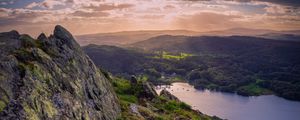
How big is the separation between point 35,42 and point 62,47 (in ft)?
7.79

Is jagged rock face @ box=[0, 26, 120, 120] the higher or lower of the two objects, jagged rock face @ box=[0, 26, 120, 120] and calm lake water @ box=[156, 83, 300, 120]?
the higher

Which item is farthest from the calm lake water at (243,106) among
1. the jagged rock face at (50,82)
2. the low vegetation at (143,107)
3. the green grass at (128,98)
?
the jagged rock face at (50,82)

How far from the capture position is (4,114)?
46.5 ft

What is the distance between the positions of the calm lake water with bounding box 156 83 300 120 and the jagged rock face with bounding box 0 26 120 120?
404 ft

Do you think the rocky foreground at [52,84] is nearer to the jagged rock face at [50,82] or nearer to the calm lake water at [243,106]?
the jagged rock face at [50,82]

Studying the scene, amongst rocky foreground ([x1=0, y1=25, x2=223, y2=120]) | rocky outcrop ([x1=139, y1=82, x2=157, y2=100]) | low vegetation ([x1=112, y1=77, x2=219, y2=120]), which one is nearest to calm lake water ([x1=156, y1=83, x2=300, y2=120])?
rocky outcrop ([x1=139, y1=82, x2=157, y2=100])

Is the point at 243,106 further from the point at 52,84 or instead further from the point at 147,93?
the point at 52,84

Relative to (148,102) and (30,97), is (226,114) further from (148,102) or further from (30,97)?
(30,97)

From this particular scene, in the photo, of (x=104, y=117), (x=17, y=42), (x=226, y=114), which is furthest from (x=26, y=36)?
(x=226, y=114)

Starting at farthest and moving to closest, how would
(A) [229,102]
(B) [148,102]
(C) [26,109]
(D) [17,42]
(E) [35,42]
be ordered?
(A) [229,102] < (B) [148,102] < (E) [35,42] < (D) [17,42] < (C) [26,109]

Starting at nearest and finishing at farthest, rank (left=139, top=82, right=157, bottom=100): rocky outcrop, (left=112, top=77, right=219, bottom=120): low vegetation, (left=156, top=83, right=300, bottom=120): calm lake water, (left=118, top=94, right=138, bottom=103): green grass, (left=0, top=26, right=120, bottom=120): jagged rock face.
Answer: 1. (left=0, top=26, right=120, bottom=120): jagged rock face
2. (left=112, top=77, right=219, bottom=120): low vegetation
3. (left=118, top=94, right=138, bottom=103): green grass
4. (left=139, top=82, right=157, bottom=100): rocky outcrop
5. (left=156, top=83, right=300, bottom=120): calm lake water

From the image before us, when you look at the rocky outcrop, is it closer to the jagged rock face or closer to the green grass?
the green grass

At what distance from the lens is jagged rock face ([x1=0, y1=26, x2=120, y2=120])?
16453 mm

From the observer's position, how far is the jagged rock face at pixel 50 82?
54.0 feet
